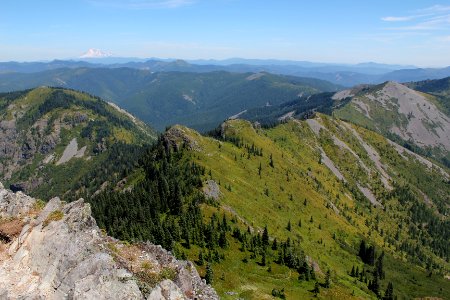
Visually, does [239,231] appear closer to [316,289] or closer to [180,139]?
[316,289]

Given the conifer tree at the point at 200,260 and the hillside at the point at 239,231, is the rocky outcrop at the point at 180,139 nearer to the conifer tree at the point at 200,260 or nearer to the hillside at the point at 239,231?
the hillside at the point at 239,231

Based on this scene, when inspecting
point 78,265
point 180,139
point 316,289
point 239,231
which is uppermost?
point 78,265

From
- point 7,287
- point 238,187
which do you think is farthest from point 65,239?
point 238,187

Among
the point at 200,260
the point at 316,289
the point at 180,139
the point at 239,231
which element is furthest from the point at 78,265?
the point at 180,139

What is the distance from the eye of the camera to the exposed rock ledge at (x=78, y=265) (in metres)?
39.4

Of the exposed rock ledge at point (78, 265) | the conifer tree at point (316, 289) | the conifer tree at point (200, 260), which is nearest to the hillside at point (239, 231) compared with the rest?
the conifer tree at point (200, 260)

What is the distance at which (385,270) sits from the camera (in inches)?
7500

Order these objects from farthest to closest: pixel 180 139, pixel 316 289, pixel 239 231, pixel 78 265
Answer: pixel 180 139, pixel 239 231, pixel 316 289, pixel 78 265

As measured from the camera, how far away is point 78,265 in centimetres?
4212

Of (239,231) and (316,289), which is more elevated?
(239,231)

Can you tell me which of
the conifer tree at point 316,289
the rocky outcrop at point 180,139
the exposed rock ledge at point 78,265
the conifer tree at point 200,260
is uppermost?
the exposed rock ledge at point 78,265

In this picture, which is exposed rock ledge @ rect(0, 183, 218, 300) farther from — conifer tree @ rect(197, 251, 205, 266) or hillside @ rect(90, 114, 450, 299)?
conifer tree @ rect(197, 251, 205, 266)

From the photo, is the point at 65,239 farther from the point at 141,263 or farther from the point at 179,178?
the point at 179,178

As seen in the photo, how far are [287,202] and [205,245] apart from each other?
8528cm
